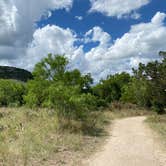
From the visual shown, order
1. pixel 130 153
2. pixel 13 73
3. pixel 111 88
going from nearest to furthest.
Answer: pixel 130 153, pixel 111 88, pixel 13 73

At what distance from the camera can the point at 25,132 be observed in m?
16.6

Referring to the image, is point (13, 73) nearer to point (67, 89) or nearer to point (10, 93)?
point (10, 93)

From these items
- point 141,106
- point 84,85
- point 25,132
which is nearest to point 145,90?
point 84,85

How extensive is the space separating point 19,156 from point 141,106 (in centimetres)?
3417

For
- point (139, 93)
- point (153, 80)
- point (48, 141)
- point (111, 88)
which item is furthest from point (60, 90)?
point (111, 88)

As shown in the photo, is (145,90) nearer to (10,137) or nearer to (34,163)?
(10,137)

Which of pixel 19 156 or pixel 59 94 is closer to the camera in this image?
pixel 19 156

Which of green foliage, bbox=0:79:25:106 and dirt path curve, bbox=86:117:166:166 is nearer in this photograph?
dirt path curve, bbox=86:117:166:166

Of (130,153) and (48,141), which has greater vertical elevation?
(48,141)

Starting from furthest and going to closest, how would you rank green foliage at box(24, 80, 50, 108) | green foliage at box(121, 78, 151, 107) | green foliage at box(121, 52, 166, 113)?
1. green foliage at box(121, 78, 151, 107)
2. green foliage at box(121, 52, 166, 113)
3. green foliage at box(24, 80, 50, 108)

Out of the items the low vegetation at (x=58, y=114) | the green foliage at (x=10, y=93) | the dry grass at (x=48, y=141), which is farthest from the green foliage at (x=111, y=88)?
the dry grass at (x=48, y=141)

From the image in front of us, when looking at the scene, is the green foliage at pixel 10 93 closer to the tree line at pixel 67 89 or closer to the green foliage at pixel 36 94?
the tree line at pixel 67 89

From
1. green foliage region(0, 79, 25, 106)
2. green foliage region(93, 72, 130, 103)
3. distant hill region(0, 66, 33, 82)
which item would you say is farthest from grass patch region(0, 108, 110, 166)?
distant hill region(0, 66, 33, 82)

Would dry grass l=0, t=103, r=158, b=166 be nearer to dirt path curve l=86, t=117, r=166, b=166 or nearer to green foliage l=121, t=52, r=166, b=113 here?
dirt path curve l=86, t=117, r=166, b=166
